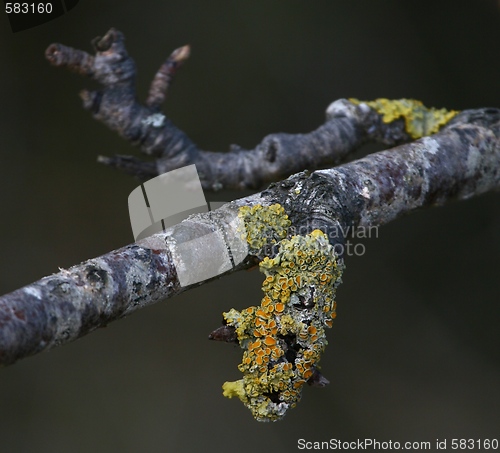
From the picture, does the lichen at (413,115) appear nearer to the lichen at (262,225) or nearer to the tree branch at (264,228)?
the tree branch at (264,228)

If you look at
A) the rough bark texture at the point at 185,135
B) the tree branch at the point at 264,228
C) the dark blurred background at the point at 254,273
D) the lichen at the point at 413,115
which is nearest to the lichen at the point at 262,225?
the tree branch at the point at 264,228

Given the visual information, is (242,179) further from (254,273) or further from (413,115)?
(254,273)

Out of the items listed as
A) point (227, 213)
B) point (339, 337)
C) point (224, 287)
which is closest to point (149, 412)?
point (224, 287)

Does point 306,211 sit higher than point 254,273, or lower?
higher

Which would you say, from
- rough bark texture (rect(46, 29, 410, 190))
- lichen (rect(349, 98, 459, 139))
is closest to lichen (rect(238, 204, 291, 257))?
rough bark texture (rect(46, 29, 410, 190))

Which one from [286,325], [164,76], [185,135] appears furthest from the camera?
[185,135]

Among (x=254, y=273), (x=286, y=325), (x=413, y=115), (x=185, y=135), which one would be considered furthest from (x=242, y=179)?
(x=254, y=273)
